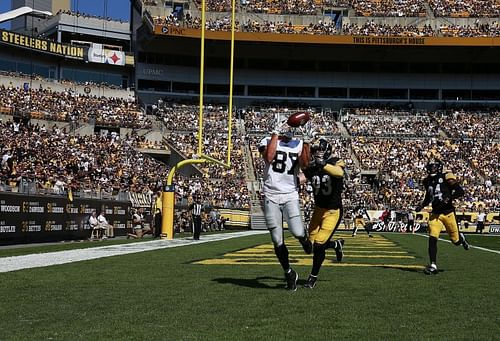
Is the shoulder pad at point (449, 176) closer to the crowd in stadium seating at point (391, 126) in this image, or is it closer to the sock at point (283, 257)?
the sock at point (283, 257)

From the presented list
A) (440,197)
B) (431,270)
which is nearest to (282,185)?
(431,270)

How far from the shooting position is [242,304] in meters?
6.47

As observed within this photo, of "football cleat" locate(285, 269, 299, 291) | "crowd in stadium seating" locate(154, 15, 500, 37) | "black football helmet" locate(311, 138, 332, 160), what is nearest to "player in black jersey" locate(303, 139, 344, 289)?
"black football helmet" locate(311, 138, 332, 160)

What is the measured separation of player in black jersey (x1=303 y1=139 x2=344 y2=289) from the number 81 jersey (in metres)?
0.43

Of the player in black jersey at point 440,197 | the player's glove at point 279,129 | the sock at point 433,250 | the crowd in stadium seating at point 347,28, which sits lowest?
the sock at point 433,250

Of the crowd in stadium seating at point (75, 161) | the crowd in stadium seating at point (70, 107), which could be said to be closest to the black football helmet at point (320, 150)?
the crowd in stadium seating at point (75, 161)

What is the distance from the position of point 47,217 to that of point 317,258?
542 inches

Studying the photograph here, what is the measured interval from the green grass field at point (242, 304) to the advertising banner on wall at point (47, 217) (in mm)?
7724

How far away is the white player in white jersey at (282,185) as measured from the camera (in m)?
7.58

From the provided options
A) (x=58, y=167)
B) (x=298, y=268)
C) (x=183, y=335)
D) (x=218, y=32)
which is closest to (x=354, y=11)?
(x=218, y=32)

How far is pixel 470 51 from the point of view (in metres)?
53.6

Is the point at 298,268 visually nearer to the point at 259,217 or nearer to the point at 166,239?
the point at 166,239

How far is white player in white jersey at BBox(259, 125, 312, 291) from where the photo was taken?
7582mm

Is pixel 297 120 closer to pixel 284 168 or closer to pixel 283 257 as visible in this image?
pixel 284 168
